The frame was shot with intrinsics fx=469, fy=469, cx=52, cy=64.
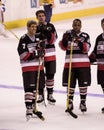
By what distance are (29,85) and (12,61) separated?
3804mm

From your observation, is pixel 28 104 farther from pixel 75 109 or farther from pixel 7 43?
pixel 7 43

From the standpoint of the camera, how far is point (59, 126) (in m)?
4.75

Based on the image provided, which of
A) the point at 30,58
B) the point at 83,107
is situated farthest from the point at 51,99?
the point at 30,58

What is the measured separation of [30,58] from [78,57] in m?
0.57

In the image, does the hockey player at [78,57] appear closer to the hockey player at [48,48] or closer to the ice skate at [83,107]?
the ice skate at [83,107]

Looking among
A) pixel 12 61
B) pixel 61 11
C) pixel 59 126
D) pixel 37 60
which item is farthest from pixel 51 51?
pixel 61 11

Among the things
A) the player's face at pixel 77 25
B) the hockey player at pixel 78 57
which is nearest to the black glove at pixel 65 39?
the hockey player at pixel 78 57

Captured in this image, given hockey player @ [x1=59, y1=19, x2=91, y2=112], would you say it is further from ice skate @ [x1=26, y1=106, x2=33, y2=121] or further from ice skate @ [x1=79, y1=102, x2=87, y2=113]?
ice skate @ [x1=26, y1=106, x2=33, y2=121]

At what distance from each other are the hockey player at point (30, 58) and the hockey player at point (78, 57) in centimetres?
32

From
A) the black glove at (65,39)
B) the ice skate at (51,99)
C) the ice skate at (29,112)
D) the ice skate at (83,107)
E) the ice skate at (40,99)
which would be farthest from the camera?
the ice skate at (51,99)

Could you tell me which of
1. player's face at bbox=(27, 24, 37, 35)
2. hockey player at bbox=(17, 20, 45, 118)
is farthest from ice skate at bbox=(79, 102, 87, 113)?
player's face at bbox=(27, 24, 37, 35)

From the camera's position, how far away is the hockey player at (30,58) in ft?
15.8

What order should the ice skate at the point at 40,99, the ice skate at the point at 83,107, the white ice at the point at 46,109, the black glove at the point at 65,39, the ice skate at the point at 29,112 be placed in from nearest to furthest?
1. the white ice at the point at 46,109
2. the ice skate at the point at 29,112
3. the black glove at the point at 65,39
4. the ice skate at the point at 83,107
5. the ice skate at the point at 40,99

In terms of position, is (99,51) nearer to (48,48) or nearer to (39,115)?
(48,48)
